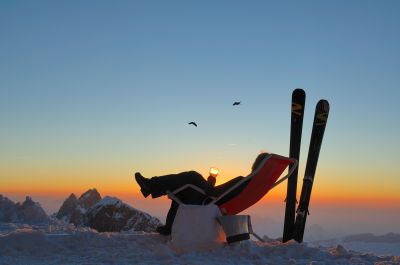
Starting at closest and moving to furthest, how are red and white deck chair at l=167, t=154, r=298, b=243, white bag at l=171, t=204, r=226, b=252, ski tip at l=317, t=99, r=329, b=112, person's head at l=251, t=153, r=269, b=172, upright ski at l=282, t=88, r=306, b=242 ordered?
1. white bag at l=171, t=204, r=226, b=252
2. red and white deck chair at l=167, t=154, r=298, b=243
3. person's head at l=251, t=153, r=269, b=172
4. upright ski at l=282, t=88, r=306, b=242
5. ski tip at l=317, t=99, r=329, b=112

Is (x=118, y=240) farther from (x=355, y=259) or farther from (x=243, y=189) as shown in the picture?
(x=355, y=259)

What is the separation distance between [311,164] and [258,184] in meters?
5.18

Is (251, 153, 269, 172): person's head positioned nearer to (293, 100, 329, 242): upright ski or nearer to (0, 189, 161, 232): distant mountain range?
(293, 100, 329, 242): upright ski

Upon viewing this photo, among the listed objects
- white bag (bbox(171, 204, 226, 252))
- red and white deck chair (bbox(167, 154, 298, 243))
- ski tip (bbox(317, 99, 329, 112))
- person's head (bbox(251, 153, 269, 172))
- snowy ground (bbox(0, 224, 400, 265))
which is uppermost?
ski tip (bbox(317, 99, 329, 112))

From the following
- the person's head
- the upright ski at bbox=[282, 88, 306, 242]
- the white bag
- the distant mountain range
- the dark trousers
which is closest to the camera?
the white bag

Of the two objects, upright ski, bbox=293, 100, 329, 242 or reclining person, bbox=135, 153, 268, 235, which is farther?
upright ski, bbox=293, 100, 329, 242

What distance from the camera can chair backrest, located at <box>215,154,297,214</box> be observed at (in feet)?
30.7

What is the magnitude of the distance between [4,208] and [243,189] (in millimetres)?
16852

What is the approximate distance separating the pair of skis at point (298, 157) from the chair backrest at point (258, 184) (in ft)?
14.4

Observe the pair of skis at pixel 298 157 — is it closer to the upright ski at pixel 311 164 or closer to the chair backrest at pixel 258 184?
the upright ski at pixel 311 164

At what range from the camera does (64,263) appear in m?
7.57

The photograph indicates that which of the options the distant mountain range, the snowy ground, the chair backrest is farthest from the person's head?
the distant mountain range

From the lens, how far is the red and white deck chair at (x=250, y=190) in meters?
9.28

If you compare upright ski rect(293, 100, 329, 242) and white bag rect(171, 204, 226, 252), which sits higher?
upright ski rect(293, 100, 329, 242)
